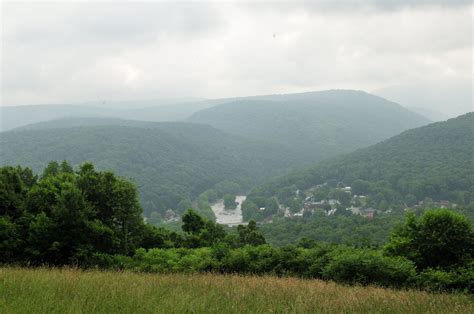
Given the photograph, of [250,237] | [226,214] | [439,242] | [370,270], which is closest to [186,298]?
[370,270]

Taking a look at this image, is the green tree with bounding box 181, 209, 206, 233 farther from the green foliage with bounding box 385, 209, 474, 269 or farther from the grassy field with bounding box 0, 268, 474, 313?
the grassy field with bounding box 0, 268, 474, 313

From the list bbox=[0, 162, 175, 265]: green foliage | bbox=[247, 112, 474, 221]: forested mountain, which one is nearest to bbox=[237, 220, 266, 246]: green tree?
bbox=[0, 162, 175, 265]: green foliage

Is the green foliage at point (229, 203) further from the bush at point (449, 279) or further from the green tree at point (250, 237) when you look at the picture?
the bush at point (449, 279)

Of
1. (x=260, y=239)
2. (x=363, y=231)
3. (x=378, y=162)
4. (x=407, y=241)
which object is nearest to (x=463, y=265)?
(x=407, y=241)

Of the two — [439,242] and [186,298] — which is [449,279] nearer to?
[439,242]

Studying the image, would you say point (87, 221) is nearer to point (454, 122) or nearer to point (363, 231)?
point (363, 231)

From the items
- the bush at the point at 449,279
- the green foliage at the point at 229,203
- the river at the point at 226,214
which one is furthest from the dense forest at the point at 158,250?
the green foliage at the point at 229,203
